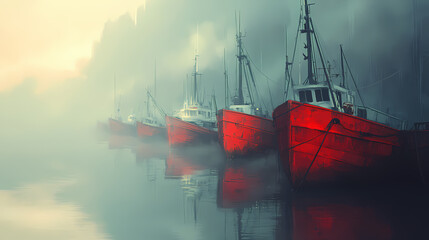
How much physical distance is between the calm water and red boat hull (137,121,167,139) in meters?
39.3

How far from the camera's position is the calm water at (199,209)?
34.2 feet

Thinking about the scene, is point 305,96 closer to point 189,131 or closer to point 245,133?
point 245,133

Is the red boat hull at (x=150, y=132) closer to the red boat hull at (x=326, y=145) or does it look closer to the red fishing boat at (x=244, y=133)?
the red fishing boat at (x=244, y=133)

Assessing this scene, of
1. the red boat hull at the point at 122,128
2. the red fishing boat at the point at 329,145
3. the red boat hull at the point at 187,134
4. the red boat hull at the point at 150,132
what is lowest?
the red fishing boat at the point at 329,145

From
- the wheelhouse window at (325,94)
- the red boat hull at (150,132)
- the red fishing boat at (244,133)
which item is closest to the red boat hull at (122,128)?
the red boat hull at (150,132)

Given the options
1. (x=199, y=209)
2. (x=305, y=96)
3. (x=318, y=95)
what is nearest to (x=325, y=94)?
(x=318, y=95)

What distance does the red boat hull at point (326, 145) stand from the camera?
50.3 feet

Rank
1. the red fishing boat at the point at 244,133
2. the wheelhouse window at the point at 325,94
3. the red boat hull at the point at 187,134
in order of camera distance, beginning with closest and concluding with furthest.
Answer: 1. the wheelhouse window at the point at 325,94
2. the red fishing boat at the point at 244,133
3. the red boat hull at the point at 187,134

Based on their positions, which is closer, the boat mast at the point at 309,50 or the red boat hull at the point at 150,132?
the boat mast at the point at 309,50

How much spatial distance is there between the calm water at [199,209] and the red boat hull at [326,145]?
797mm

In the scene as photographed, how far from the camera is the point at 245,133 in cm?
2677

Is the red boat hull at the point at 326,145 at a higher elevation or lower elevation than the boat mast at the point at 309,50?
lower

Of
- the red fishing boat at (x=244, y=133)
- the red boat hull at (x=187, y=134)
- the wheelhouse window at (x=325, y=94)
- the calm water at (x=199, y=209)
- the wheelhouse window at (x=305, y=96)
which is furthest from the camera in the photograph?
the red boat hull at (x=187, y=134)

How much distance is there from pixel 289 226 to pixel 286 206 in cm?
251
